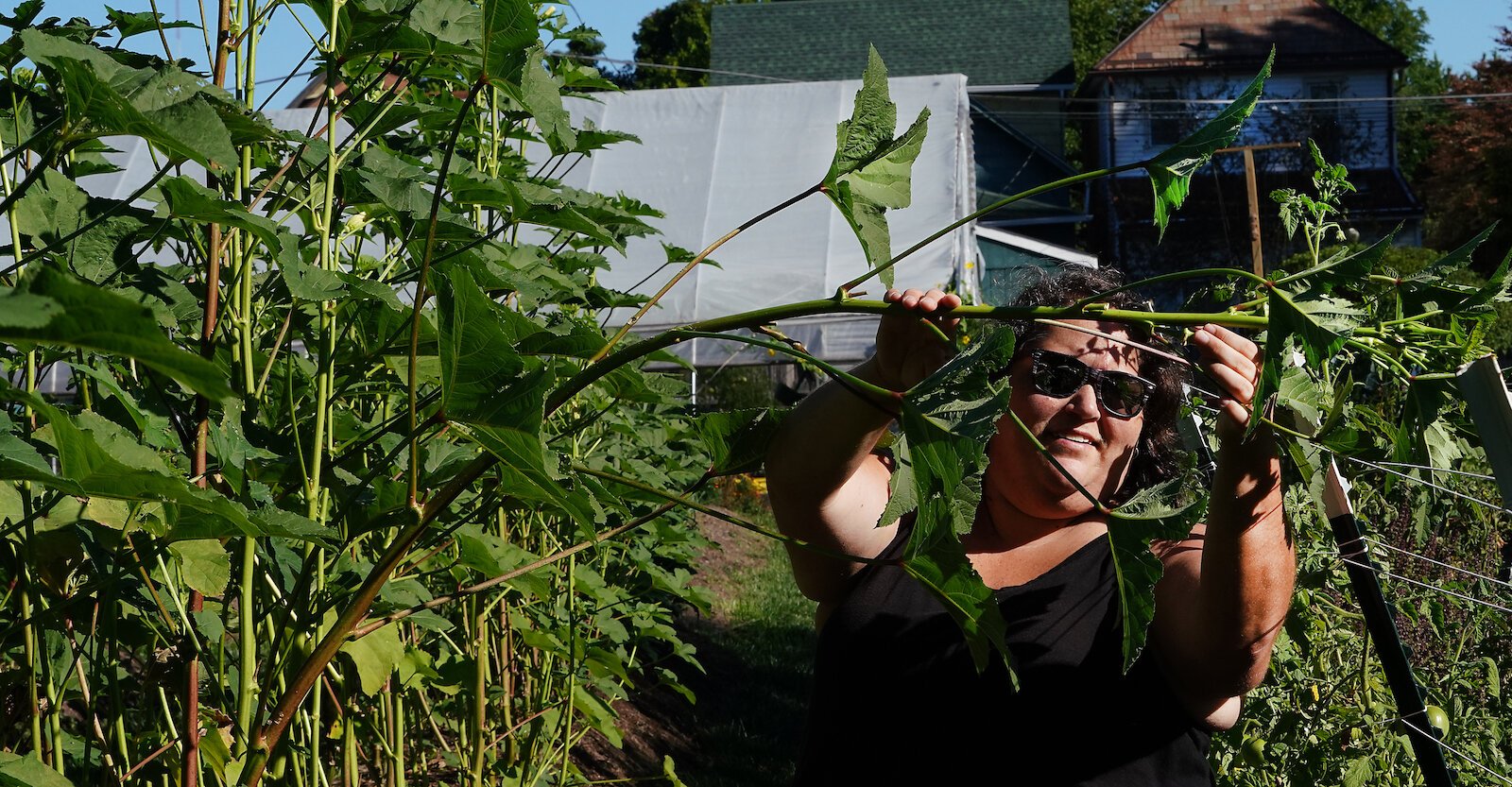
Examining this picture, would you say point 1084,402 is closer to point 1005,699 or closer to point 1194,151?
point 1005,699

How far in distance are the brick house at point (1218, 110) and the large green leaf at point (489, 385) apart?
79.6 ft

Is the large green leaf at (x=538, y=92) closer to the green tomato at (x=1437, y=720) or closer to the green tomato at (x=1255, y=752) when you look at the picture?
the green tomato at (x=1437, y=720)

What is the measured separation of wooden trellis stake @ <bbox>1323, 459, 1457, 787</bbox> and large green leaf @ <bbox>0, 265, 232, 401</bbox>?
5.81 feet

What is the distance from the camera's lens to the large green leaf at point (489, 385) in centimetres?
89

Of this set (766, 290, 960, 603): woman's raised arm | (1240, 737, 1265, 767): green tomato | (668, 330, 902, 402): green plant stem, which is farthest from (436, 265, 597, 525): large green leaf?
(1240, 737, 1265, 767): green tomato

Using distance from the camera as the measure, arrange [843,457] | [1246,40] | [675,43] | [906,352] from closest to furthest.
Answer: [906,352]
[843,457]
[1246,40]
[675,43]

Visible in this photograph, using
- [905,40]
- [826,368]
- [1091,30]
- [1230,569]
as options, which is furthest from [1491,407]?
[1091,30]

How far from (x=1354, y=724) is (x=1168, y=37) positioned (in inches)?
1161

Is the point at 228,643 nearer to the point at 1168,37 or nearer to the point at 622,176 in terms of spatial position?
the point at 622,176

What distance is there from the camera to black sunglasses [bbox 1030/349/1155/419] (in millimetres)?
1901

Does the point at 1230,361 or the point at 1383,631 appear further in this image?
the point at 1383,631

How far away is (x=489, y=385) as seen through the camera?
931mm

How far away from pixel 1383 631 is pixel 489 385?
1588 millimetres

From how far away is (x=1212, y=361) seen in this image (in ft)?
4.38
